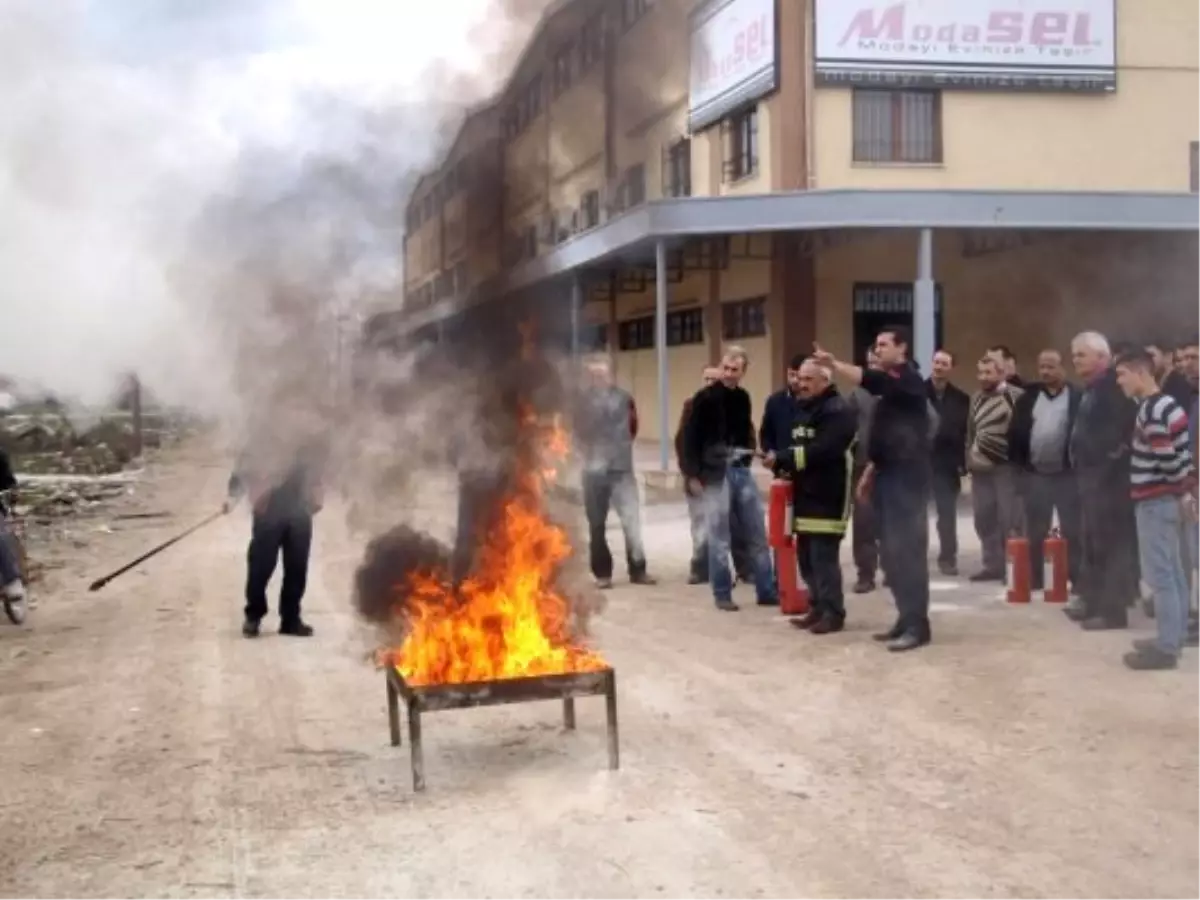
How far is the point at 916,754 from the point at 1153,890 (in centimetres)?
148

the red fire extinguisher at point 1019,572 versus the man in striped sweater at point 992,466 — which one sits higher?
the man in striped sweater at point 992,466

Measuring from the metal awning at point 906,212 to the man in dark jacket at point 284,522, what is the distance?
8.00m

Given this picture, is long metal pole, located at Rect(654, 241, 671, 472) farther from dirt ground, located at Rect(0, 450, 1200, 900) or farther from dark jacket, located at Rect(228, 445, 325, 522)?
dark jacket, located at Rect(228, 445, 325, 522)

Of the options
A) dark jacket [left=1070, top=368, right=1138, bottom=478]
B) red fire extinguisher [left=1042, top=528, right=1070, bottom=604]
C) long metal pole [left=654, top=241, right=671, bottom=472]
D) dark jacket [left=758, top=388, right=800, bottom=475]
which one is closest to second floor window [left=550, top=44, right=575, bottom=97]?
dark jacket [left=758, top=388, right=800, bottom=475]

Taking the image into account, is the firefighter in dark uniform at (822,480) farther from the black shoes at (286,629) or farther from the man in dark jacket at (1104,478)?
the black shoes at (286,629)

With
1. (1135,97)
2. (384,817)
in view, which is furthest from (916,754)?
(1135,97)

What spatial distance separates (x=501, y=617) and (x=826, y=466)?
291cm

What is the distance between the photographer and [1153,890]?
3.86 m

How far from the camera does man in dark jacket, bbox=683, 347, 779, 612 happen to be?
8938 mm

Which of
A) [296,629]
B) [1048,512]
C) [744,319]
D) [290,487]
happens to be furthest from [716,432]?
[744,319]

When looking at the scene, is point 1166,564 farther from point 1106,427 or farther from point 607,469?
point 607,469

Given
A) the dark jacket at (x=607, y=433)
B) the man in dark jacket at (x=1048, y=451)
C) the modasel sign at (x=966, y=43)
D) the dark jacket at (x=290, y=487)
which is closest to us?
the dark jacket at (x=290, y=487)

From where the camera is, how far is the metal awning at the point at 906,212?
15875 mm

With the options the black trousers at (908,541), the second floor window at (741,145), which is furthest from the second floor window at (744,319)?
the black trousers at (908,541)
